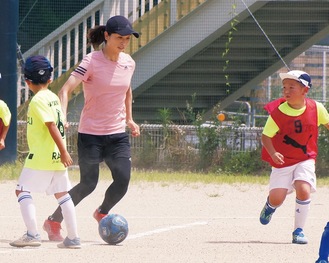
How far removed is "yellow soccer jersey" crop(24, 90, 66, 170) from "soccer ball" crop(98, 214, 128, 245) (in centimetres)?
60

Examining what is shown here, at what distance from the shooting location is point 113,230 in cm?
915

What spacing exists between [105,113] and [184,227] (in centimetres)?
154

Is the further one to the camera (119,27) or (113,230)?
(119,27)

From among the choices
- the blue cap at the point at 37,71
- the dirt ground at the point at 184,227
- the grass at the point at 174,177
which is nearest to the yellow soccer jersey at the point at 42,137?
the blue cap at the point at 37,71

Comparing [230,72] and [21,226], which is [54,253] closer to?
[21,226]

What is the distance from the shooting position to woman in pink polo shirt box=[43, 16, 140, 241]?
9672mm

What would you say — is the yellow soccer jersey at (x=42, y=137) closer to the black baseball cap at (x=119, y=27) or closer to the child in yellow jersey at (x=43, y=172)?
the child in yellow jersey at (x=43, y=172)

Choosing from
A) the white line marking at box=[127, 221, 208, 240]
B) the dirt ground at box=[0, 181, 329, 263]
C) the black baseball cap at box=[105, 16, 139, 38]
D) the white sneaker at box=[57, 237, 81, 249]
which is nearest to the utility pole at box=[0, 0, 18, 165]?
the dirt ground at box=[0, 181, 329, 263]

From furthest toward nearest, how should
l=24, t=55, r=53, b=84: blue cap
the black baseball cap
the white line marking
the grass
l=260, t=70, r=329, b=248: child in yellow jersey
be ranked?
the grass < the white line marking < l=260, t=70, r=329, b=248: child in yellow jersey < the black baseball cap < l=24, t=55, r=53, b=84: blue cap

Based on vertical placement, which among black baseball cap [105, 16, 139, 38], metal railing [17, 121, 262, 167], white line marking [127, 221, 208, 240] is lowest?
white line marking [127, 221, 208, 240]

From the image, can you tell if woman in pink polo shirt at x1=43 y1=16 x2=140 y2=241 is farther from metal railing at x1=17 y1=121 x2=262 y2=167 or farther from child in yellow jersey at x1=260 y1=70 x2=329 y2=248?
metal railing at x1=17 y1=121 x2=262 y2=167

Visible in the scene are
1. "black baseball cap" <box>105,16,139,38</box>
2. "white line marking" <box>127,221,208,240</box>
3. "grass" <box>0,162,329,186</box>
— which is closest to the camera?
"black baseball cap" <box>105,16,139,38</box>

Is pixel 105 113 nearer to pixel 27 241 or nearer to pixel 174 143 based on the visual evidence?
pixel 27 241

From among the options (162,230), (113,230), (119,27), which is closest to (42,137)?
(113,230)
